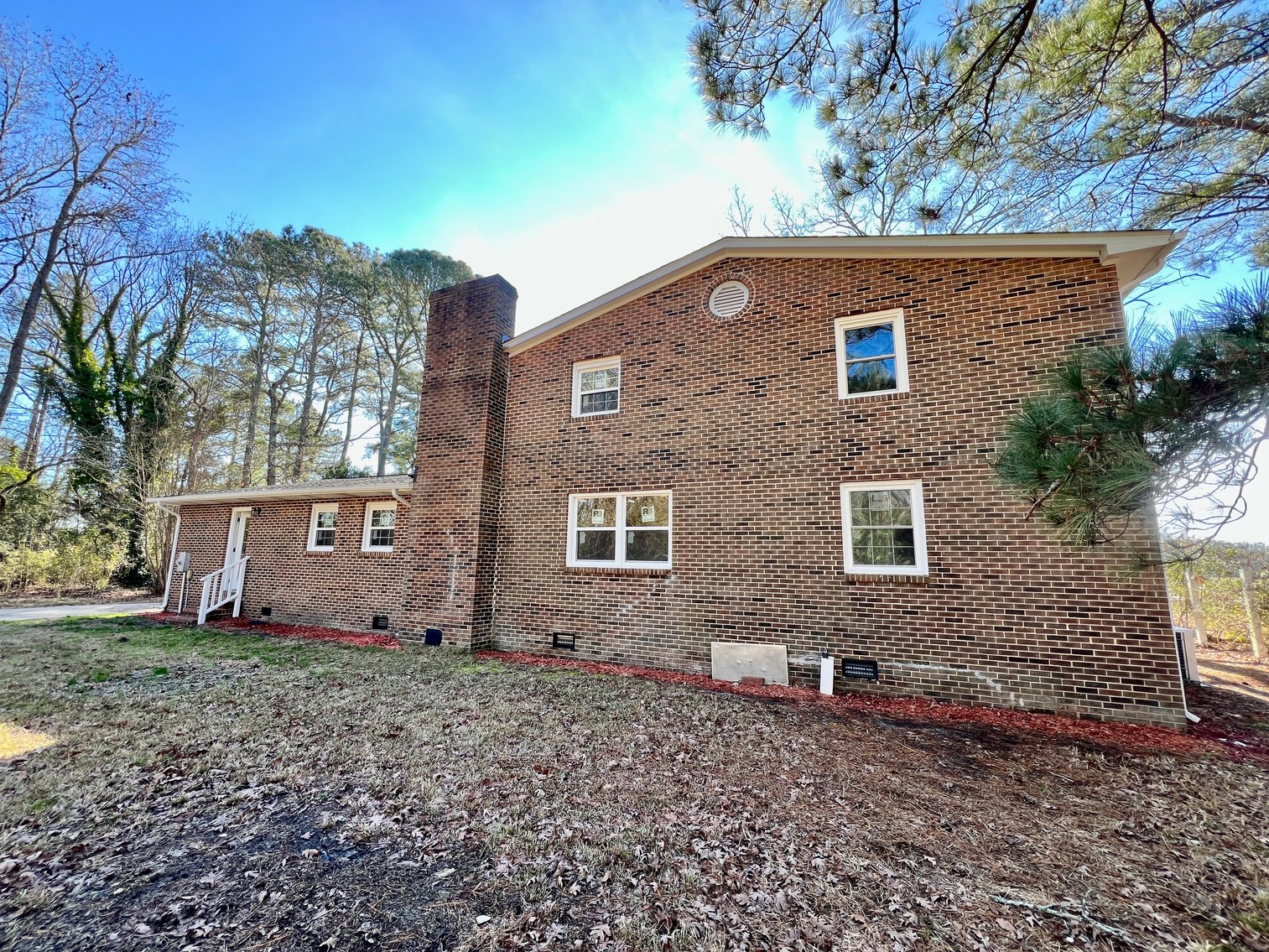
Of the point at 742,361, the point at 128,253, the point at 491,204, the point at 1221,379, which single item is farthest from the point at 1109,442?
the point at 128,253

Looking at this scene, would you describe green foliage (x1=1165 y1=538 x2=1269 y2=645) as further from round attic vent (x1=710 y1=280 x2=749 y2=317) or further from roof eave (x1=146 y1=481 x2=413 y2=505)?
roof eave (x1=146 y1=481 x2=413 y2=505)

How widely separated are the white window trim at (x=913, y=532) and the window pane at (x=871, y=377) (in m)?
1.34

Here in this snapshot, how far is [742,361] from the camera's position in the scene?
7.61m

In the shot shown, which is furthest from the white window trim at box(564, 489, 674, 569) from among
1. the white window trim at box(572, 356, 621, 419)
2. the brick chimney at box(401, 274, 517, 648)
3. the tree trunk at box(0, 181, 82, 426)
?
the tree trunk at box(0, 181, 82, 426)

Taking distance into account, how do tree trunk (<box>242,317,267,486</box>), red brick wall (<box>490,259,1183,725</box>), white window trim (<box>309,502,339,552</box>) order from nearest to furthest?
red brick wall (<box>490,259,1183,725</box>)
white window trim (<box>309,502,339,552</box>)
tree trunk (<box>242,317,267,486</box>)

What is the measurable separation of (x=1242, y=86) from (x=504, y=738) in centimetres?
972

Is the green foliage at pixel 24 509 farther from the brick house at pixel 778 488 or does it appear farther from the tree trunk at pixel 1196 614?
the tree trunk at pixel 1196 614

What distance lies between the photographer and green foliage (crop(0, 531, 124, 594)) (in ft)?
50.1

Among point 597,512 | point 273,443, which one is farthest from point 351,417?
point 597,512

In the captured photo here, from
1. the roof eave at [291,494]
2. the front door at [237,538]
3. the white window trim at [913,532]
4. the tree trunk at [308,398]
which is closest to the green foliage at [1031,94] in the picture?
the white window trim at [913,532]

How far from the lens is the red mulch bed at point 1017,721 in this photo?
15.0 feet

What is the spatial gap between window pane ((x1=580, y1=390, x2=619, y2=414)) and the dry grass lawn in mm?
5053

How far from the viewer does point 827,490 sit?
6.79 meters

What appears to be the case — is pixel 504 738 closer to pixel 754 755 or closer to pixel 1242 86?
pixel 754 755
